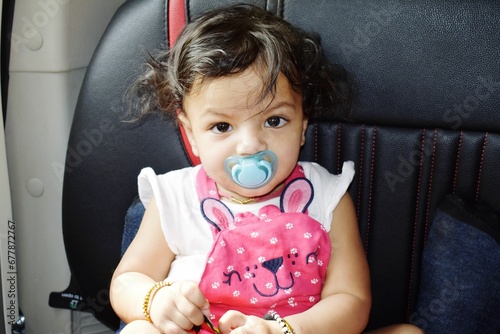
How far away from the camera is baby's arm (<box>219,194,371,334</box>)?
1.20 metres

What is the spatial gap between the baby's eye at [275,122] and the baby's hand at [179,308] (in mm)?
297

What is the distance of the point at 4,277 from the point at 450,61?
40.6 inches

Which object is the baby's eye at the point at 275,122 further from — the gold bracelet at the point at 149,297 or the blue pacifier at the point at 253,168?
the gold bracelet at the point at 149,297

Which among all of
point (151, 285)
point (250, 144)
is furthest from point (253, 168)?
point (151, 285)

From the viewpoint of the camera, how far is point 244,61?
3.93ft

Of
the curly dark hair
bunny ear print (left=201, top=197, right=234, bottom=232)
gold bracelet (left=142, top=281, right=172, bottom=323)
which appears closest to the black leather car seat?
the curly dark hair

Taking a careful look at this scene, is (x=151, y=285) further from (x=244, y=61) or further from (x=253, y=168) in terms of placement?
(x=244, y=61)

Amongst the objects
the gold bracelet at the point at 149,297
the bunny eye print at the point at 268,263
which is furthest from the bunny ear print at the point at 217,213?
the gold bracelet at the point at 149,297

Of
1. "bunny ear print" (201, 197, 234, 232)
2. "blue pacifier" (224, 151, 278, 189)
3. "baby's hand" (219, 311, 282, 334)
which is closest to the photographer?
"baby's hand" (219, 311, 282, 334)

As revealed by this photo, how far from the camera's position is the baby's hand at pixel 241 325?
1.09m

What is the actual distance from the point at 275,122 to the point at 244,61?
0.12 m

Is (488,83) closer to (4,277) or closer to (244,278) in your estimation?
(244,278)

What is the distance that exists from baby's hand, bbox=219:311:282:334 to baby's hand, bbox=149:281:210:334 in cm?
4

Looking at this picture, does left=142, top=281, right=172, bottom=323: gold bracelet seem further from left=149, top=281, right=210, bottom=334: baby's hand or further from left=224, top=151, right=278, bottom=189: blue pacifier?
left=224, top=151, right=278, bottom=189: blue pacifier
